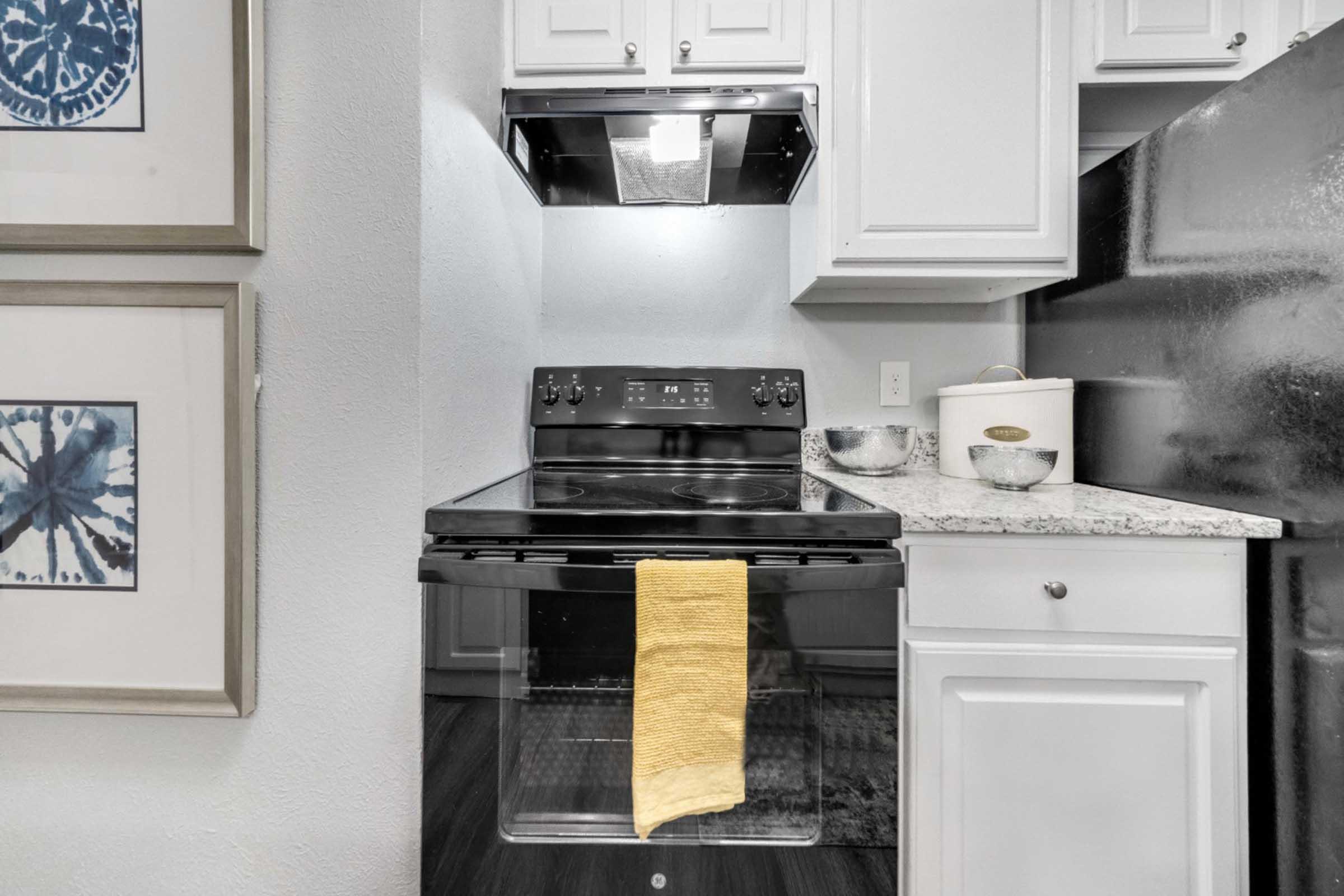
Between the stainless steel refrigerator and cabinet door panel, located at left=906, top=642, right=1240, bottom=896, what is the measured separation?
7 centimetres

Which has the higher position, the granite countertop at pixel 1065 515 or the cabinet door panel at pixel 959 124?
the cabinet door panel at pixel 959 124

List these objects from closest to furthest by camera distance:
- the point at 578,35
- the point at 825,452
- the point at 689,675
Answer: the point at 689,675, the point at 578,35, the point at 825,452

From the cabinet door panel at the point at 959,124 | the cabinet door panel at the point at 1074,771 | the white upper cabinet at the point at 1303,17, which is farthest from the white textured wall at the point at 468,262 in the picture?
the white upper cabinet at the point at 1303,17

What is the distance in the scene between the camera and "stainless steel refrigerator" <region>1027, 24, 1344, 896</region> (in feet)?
2.83

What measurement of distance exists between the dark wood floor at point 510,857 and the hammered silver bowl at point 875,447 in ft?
2.68

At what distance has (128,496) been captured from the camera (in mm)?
898

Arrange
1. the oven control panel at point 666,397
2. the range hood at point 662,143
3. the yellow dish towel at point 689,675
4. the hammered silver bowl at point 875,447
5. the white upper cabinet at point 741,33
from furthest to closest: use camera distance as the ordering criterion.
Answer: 1. the oven control panel at point 666,397
2. the hammered silver bowl at point 875,447
3. the white upper cabinet at point 741,33
4. the range hood at point 662,143
5. the yellow dish towel at point 689,675

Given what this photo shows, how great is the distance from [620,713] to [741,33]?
53.8 inches

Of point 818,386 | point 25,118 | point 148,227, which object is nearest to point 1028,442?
point 818,386

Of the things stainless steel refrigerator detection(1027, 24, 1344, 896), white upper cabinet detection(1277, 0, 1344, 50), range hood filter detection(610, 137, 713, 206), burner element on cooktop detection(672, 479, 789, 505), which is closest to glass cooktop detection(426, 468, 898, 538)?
burner element on cooktop detection(672, 479, 789, 505)

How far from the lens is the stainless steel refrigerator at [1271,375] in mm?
863

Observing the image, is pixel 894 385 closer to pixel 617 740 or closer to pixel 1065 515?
pixel 1065 515

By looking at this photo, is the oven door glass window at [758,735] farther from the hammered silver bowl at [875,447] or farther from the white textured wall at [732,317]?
the white textured wall at [732,317]

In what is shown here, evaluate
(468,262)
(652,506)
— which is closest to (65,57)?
(468,262)
